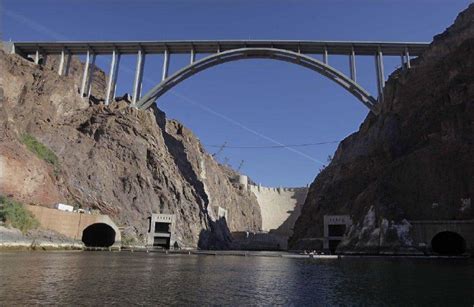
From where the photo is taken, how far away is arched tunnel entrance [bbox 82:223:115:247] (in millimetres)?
78875

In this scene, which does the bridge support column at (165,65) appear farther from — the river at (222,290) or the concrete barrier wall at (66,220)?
the river at (222,290)

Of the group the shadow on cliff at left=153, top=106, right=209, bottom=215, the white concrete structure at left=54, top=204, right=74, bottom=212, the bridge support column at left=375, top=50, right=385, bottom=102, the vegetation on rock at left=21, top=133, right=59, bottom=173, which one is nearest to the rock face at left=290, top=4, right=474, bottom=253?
the bridge support column at left=375, top=50, right=385, bottom=102

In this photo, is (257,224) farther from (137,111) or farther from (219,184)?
(137,111)

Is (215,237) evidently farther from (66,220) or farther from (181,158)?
(66,220)

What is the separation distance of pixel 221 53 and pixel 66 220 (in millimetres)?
49662

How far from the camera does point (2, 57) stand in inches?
3310

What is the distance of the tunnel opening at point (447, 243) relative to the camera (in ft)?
209

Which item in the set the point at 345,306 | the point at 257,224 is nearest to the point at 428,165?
the point at 345,306

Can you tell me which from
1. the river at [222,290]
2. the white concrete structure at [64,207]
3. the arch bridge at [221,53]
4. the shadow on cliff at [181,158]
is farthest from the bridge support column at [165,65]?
the river at [222,290]

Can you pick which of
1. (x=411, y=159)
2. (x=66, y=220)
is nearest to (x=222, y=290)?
(x=66, y=220)

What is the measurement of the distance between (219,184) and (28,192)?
325 feet

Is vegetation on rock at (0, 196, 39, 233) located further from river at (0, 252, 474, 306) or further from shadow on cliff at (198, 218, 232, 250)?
shadow on cliff at (198, 218, 232, 250)

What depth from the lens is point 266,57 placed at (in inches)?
3907

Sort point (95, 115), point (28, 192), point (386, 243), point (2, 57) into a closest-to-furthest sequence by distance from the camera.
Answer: point (386, 243) < point (28, 192) < point (2, 57) < point (95, 115)
